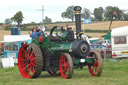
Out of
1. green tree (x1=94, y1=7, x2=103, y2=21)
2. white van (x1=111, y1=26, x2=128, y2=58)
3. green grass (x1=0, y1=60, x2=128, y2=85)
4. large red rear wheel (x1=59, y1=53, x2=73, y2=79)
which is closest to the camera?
green grass (x1=0, y1=60, x2=128, y2=85)

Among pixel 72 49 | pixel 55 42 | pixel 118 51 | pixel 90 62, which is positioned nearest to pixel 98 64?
pixel 90 62

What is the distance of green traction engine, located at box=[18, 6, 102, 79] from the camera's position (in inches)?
380

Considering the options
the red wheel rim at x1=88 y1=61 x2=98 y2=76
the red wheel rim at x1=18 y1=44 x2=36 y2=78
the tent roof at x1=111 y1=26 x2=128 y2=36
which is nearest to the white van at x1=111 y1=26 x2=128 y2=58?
the tent roof at x1=111 y1=26 x2=128 y2=36

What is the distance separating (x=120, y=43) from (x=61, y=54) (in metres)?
13.5

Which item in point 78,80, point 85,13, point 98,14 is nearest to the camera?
point 78,80

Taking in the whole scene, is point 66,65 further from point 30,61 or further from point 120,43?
point 120,43

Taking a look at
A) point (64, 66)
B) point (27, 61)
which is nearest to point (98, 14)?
point (27, 61)

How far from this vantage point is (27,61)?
1077 centimetres

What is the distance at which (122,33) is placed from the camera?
22.8m

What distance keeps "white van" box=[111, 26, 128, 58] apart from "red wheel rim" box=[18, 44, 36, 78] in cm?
1249

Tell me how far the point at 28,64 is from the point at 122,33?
13352mm

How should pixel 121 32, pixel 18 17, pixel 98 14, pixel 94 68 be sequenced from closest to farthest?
1. pixel 94 68
2. pixel 121 32
3. pixel 18 17
4. pixel 98 14

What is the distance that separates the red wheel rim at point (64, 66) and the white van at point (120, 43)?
13132 mm

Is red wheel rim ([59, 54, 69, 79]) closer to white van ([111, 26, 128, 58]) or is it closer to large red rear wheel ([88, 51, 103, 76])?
large red rear wheel ([88, 51, 103, 76])
